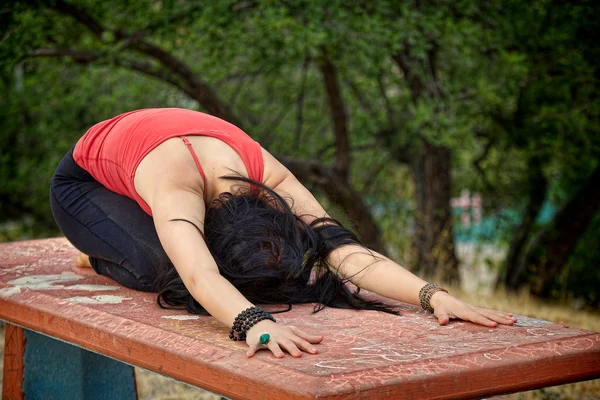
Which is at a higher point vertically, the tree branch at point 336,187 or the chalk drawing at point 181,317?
the chalk drawing at point 181,317

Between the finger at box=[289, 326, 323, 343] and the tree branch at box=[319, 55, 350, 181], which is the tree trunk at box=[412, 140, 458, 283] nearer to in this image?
the tree branch at box=[319, 55, 350, 181]

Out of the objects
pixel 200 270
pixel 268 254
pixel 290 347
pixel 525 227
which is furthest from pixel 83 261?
pixel 525 227

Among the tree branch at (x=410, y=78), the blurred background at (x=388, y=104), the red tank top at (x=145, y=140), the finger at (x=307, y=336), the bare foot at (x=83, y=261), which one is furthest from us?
the tree branch at (x=410, y=78)

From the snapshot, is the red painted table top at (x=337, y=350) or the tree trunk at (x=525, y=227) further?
the tree trunk at (x=525, y=227)

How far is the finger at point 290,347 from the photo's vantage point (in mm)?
1902

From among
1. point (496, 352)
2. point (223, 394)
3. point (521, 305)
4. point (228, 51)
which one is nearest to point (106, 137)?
point (223, 394)

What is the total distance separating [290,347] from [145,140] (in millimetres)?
1124

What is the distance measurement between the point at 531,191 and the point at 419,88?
7.54 ft

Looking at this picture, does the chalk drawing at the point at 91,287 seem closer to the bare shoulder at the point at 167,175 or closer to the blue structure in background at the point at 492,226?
the bare shoulder at the point at 167,175

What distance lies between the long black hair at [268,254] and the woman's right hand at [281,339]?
1.62 feet

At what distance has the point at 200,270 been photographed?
2223 millimetres

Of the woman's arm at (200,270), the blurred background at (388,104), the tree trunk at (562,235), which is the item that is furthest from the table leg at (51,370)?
the tree trunk at (562,235)

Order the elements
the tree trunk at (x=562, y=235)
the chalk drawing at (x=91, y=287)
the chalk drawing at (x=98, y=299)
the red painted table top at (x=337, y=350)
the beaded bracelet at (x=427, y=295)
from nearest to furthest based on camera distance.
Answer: the red painted table top at (x=337, y=350)
the beaded bracelet at (x=427, y=295)
the chalk drawing at (x=98, y=299)
the chalk drawing at (x=91, y=287)
the tree trunk at (x=562, y=235)

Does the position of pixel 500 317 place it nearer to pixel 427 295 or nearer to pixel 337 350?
pixel 427 295
